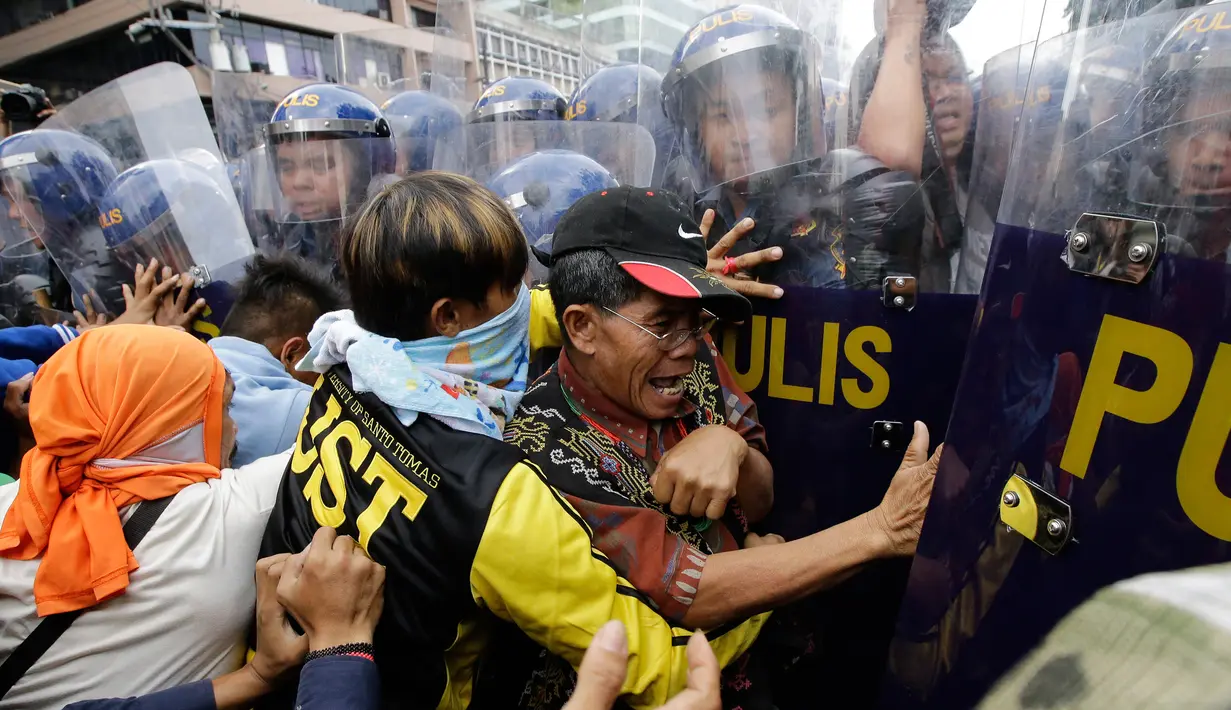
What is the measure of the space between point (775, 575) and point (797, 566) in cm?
5

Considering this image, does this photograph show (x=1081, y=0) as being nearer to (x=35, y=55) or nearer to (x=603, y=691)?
(x=603, y=691)

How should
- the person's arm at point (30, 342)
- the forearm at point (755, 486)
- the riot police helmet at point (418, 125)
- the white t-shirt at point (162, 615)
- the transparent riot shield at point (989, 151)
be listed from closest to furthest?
the white t-shirt at point (162, 615)
the transparent riot shield at point (989, 151)
the forearm at point (755, 486)
the person's arm at point (30, 342)
the riot police helmet at point (418, 125)

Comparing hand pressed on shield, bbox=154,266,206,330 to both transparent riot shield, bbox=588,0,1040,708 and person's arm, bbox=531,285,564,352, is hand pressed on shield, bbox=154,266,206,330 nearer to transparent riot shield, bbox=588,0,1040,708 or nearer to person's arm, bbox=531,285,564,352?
person's arm, bbox=531,285,564,352

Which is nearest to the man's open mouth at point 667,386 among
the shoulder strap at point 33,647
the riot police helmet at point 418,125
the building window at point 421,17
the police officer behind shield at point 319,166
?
the shoulder strap at point 33,647

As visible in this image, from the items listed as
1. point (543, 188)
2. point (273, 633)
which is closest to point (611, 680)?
point (273, 633)

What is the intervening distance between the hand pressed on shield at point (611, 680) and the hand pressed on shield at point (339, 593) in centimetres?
47

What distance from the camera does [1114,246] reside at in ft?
2.27

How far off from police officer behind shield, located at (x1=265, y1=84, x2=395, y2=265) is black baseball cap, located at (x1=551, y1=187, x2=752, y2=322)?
216 centimetres

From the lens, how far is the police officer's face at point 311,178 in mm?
3344

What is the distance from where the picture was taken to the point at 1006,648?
2.72 feet

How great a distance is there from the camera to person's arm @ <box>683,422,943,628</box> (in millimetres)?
1387

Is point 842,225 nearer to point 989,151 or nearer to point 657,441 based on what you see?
point 989,151

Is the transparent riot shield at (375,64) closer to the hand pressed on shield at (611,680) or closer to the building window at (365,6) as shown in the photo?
the hand pressed on shield at (611,680)

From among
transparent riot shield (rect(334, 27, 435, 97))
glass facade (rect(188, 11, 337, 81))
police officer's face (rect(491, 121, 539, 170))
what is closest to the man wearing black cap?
police officer's face (rect(491, 121, 539, 170))
